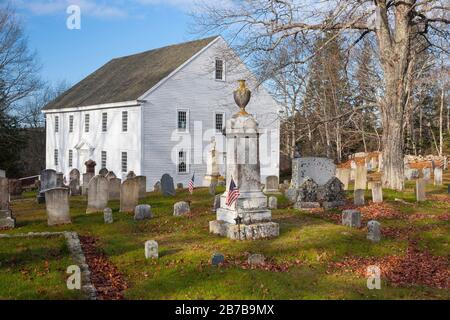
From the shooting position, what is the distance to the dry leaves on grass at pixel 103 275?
7711mm

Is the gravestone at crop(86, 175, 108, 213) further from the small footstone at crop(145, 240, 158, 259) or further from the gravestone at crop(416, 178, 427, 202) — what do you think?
the gravestone at crop(416, 178, 427, 202)

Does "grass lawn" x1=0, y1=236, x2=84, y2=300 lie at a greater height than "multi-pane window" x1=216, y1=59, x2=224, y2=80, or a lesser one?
lesser

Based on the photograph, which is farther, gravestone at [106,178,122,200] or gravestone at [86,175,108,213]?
→ gravestone at [106,178,122,200]

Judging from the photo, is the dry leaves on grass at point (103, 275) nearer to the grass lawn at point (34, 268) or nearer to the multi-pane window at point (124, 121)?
the grass lawn at point (34, 268)

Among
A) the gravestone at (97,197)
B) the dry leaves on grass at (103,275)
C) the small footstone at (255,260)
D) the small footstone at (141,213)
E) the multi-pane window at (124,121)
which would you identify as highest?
the multi-pane window at (124,121)

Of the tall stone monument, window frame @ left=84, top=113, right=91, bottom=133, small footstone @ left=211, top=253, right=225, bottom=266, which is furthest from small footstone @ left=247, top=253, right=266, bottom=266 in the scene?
window frame @ left=84, top=113, right=91, bottom=133

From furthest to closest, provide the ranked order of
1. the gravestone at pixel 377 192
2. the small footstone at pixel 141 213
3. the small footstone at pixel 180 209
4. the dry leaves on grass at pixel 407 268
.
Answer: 1. the gravestone at pixel 377 192
2. the small footstone at pixel 180 209
3. the small footstone at pixel 141 213
4. the dry leaves on grass at pixel 407 268

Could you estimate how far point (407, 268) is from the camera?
9766 millimetres

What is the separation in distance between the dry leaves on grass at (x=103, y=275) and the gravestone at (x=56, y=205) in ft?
8.78

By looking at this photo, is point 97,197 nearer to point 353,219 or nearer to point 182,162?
point 353,219

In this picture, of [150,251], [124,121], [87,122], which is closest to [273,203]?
[150,251]

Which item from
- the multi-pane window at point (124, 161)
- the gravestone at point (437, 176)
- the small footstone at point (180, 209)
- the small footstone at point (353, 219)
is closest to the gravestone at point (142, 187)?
the small footstone at point (180, 209)

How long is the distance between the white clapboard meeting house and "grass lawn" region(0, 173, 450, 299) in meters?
14.1

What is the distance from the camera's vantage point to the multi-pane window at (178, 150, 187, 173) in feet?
103
